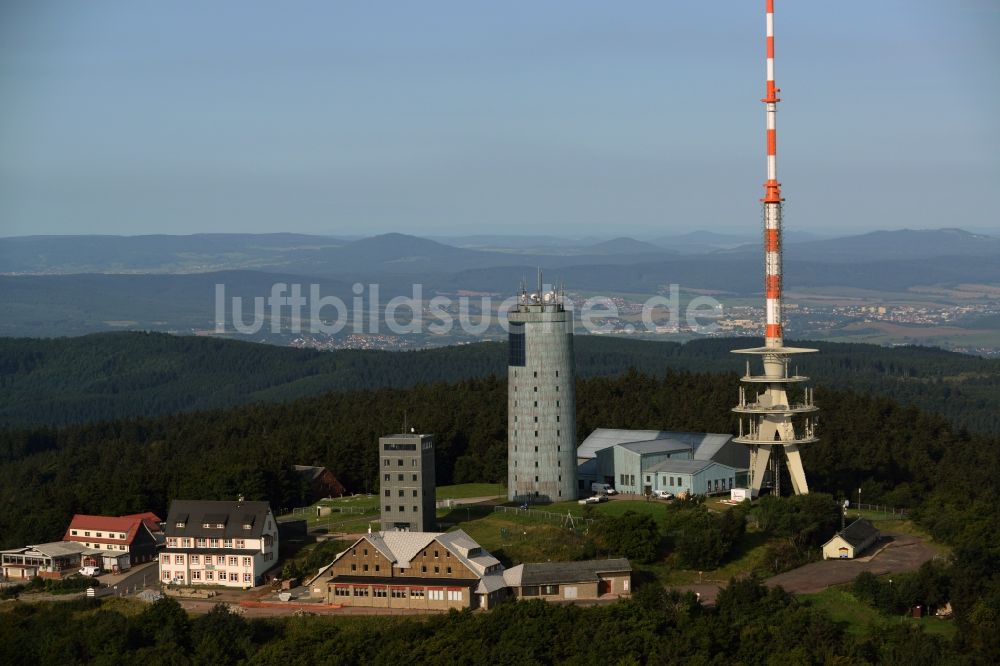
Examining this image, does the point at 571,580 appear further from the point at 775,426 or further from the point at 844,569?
the point at 775,426

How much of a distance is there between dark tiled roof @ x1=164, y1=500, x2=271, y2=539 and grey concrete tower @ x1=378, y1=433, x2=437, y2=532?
6.38 meters

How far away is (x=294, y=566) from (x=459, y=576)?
938cm

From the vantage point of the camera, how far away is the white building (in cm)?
8256

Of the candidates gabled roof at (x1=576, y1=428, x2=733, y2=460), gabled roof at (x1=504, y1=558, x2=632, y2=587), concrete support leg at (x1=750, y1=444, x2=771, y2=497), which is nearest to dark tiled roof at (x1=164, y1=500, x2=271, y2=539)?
gabled roof at (x1=504, y1=558, x2=632, y2=587)

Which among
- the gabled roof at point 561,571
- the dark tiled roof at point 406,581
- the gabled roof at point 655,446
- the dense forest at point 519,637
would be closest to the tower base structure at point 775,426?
the gabled roof at point 655,446

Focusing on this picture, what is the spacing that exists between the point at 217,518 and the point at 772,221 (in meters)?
35.3

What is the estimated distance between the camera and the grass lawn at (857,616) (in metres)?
74.1

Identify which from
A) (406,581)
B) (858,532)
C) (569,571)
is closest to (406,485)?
(406,581)

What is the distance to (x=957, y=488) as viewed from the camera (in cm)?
9669

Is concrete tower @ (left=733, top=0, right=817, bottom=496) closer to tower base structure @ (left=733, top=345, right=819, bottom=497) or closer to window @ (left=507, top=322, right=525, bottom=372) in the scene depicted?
tower base structure @ (left=733, top=345, right=819, bottom=497)

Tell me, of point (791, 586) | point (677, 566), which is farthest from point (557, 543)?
point (791, 586)

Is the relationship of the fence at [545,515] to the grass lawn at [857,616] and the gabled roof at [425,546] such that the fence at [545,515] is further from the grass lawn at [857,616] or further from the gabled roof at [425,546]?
the grass lawn at [857,616]

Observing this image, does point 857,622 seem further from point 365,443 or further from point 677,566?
point 365,443

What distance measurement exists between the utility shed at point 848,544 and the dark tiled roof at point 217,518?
28.6m
